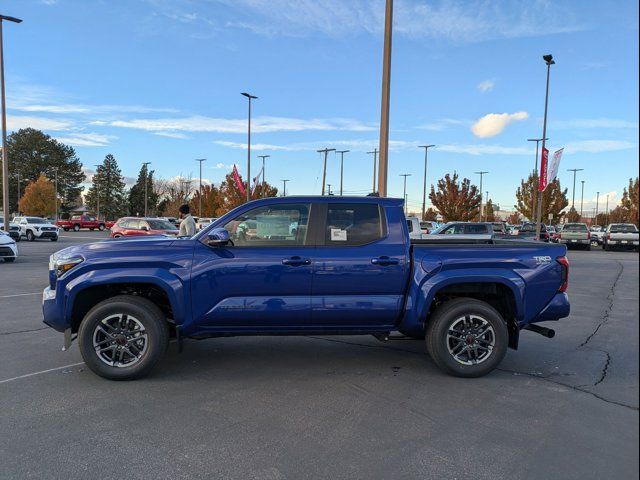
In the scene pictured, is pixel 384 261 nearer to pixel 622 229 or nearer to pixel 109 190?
Answer: pixel 622 229

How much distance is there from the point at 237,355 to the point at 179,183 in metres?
103

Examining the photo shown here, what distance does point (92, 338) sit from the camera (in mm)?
5098

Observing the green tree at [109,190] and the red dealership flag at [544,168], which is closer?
the red dealership flag at [544,168]

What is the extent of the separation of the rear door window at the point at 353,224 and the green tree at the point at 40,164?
10497 centimetres

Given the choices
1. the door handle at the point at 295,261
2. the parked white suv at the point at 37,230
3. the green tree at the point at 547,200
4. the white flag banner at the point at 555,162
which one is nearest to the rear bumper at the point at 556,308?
the door handle at the point at 295,261

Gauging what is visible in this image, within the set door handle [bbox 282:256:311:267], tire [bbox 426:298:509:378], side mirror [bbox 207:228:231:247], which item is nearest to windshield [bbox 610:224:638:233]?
tire [bbox 426:298:509:378]

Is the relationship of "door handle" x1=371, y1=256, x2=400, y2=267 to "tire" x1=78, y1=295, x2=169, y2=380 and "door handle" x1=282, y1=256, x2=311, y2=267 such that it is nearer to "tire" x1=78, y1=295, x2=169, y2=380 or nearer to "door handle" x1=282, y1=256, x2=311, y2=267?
"door handle" x1=282, y1=256, x2=311, y2=267

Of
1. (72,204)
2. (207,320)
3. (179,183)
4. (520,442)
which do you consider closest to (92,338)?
(207,320)

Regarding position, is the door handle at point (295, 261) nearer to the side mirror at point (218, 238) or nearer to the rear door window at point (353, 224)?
the rear door window at point (353, 224)

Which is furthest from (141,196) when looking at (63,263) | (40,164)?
(63,263)

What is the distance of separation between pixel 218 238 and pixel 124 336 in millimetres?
1430

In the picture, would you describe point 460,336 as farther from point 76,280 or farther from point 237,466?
point 76,280

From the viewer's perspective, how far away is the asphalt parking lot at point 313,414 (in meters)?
3.47

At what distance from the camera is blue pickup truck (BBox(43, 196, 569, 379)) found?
5.09m
